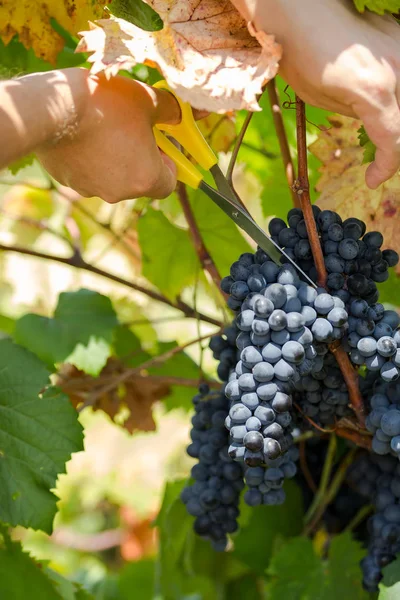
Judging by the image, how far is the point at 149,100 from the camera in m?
0.66

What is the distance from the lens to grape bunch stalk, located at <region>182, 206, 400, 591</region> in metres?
0.66

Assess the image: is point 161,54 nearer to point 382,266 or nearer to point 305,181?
point 305,181

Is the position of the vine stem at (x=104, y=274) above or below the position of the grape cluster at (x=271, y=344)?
below

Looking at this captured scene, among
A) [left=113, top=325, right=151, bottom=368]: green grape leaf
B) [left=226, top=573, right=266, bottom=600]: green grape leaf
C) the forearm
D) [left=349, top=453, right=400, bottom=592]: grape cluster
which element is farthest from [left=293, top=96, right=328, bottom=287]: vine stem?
[left=226, top=573, right=266, bottom=600]: green grape leaf

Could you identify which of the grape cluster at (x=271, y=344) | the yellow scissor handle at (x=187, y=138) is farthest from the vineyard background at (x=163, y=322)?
the grape cluster at (x=271, y=344)

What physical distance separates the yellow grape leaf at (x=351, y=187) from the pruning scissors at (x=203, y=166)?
24 centimetres

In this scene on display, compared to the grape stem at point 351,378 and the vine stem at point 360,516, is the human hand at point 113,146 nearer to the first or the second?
the grape stem at point 351,378

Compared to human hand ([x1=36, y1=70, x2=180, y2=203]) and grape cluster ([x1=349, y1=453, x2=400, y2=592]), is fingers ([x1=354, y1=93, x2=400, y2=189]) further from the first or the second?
grape cluster ([x1=349, y1=453, x2=400, y2=592])

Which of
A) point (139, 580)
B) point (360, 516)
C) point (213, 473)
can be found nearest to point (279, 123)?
point (213, 473)

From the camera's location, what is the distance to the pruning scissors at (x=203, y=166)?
27.6 inches

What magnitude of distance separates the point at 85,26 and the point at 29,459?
56 cm

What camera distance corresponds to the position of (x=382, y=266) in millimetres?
724

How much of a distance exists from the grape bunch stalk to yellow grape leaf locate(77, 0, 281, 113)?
0.17m

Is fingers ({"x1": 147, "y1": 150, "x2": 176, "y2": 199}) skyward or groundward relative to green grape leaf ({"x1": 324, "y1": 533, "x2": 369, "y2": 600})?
skyward
